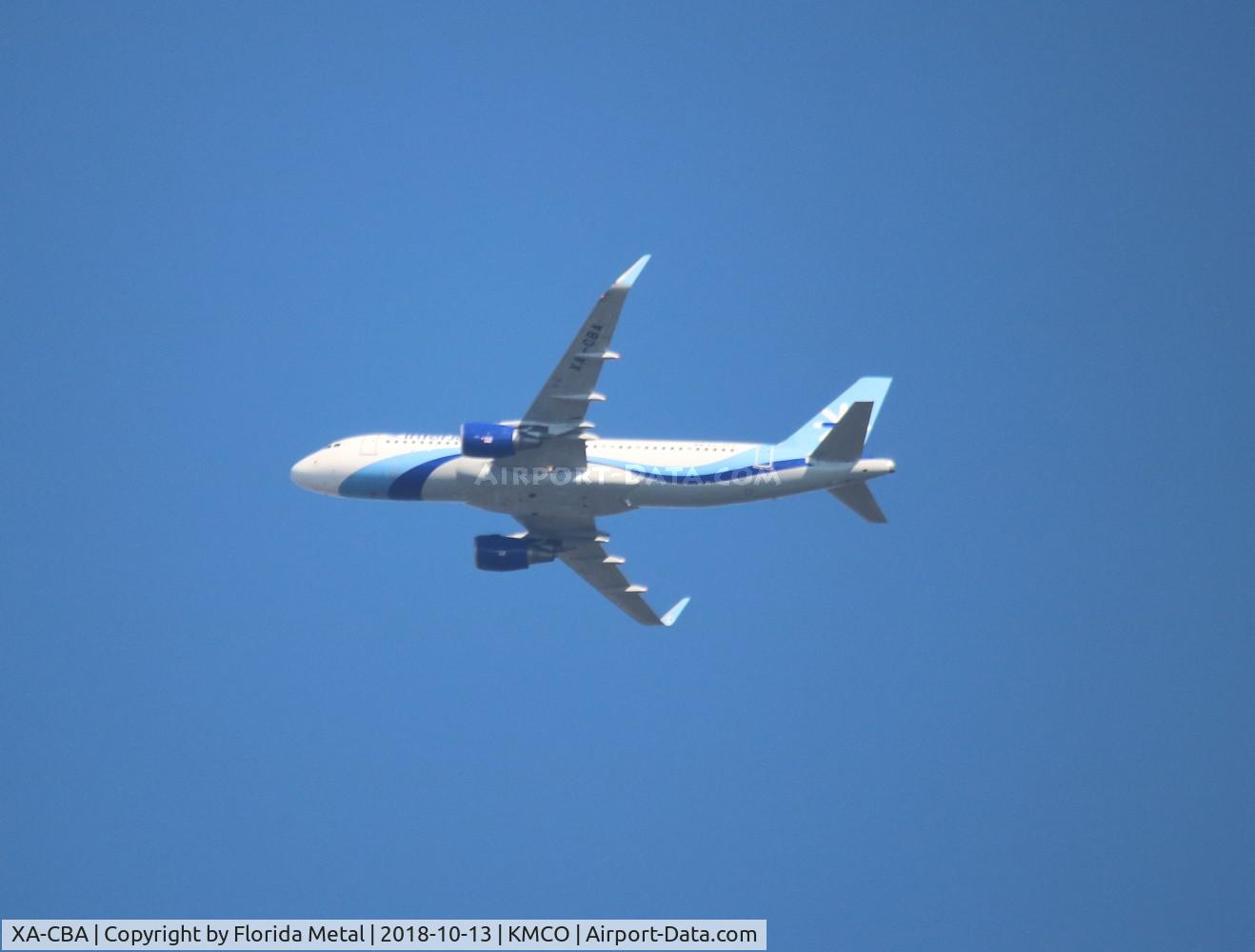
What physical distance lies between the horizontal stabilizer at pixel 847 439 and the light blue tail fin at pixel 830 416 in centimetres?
39

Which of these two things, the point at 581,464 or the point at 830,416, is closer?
the point at 581,464

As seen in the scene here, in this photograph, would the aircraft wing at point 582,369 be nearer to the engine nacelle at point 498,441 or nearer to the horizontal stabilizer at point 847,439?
the engine nacelle at point 498,441

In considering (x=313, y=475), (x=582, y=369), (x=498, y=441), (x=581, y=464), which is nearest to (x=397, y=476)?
(x=313, y=475)

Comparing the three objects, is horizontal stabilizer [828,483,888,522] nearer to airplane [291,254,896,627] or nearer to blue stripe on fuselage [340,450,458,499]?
airplane [291,254,896,627]

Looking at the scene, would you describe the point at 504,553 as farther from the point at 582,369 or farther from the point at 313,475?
the point at 582,369

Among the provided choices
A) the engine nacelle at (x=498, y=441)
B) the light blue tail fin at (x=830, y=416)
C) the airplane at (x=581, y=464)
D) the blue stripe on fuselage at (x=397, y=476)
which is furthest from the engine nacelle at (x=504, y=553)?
the light blue tail fin at (x=830, y=416)

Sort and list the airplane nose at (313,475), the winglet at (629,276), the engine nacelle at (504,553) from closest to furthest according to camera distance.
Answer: the winglet at (629,276)
the airplane nose at (313,475)
the engine nacelle at (504,553)

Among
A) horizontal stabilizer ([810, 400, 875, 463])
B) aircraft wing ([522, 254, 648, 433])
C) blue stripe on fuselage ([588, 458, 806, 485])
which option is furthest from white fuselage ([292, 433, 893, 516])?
aircraft wing ([522, 254, 648, 433])

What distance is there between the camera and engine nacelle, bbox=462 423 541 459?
68750mm

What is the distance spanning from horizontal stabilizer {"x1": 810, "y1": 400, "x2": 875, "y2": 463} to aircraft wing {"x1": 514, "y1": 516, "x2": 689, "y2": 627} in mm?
10884

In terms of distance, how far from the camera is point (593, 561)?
75625 millimetres

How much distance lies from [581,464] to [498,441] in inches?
129

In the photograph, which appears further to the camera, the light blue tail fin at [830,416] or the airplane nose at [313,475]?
the airplane nose at [313,475]

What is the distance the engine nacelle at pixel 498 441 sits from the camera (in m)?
68.8
